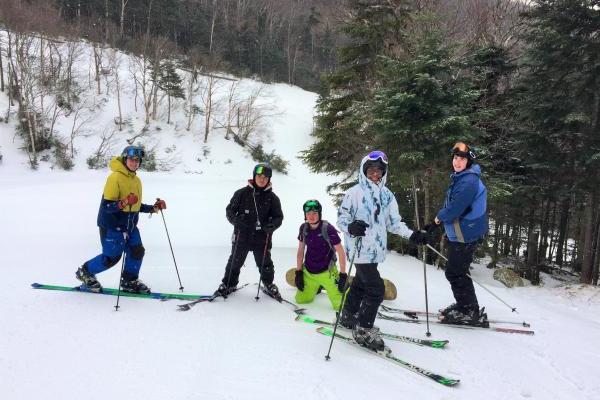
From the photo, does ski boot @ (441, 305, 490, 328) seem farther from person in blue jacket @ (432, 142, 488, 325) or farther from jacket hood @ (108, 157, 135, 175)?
jacket hood @ (108, 157, 135, 175)

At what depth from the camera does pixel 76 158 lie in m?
25.0

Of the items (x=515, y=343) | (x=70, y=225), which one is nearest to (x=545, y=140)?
(x=515, y=343)

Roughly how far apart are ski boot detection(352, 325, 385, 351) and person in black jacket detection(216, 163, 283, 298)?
1687 millimetres

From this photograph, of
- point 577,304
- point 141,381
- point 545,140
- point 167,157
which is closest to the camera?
point 141,381

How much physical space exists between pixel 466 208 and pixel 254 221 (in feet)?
9.25

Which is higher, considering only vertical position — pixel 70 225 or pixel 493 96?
pixel 493 96

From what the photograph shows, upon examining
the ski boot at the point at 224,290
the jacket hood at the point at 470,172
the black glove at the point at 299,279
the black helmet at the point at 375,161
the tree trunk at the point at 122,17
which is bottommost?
the ski boot at the point at 224,290

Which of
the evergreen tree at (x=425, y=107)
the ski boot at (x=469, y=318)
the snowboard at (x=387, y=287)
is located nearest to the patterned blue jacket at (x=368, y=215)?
the ski boot at (x=469, y=318)

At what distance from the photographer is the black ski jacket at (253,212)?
5.17 meters

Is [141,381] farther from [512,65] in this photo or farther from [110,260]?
[512,65]

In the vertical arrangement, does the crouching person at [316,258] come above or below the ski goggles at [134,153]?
below

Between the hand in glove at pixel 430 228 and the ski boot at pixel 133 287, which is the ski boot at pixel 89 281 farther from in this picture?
the hand in glove at pixel 430 228

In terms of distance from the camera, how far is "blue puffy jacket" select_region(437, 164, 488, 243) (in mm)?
4648

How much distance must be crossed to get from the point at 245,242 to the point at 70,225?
7.65 m
